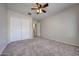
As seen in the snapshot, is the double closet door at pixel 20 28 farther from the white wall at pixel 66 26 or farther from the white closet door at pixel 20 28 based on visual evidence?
the white wall at pixel 66 26

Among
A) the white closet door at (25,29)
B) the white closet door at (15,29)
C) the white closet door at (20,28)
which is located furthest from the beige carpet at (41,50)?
the white closet door at (25,29)

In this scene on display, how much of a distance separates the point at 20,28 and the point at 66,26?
3.52 meters

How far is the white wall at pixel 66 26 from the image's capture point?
411cm

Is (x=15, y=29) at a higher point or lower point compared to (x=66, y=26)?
lower

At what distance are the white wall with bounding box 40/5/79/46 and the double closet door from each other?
2.20 meters

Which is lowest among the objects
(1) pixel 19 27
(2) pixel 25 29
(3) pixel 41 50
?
(3) pixel 41 50

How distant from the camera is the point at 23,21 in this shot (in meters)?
6.20

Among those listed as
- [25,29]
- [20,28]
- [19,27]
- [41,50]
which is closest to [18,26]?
[19,27]

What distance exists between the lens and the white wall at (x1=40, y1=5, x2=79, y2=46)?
4.11 meters

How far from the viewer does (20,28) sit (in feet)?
19.5

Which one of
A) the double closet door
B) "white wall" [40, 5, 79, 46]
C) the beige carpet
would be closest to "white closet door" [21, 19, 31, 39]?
the double closet door

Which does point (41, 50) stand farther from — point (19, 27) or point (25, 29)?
point (25, 29)

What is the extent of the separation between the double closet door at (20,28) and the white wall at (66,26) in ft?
7.20

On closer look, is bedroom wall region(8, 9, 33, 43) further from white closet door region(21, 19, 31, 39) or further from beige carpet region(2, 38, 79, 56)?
beige carpet region(2, 38, 79, 56)
